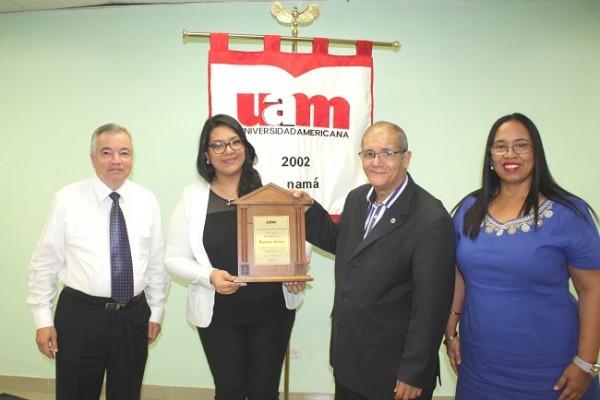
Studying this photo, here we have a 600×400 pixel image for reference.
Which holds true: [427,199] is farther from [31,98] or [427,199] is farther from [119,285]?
[31,98]

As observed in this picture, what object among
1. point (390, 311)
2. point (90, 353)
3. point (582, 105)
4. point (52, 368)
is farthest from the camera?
point (52, 368)

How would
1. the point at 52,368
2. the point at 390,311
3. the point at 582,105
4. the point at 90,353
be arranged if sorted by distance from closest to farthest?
the point at 390,311
the point at 90,353
the point at 582,105
the point at 52,368

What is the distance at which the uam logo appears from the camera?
2609 mm

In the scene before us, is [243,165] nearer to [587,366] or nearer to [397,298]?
[397,298]

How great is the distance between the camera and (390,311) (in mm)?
1519

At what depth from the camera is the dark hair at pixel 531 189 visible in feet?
5.09

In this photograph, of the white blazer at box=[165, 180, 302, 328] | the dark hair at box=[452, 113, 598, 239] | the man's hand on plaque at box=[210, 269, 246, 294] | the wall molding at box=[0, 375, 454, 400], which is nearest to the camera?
the dark hair at box=[452, 113, 598, 239]

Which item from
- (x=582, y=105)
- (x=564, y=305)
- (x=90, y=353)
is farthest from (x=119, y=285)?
(x=582, y=105)

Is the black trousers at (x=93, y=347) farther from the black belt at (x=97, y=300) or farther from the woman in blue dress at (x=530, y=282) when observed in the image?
the woman in blue dress at (x=530, y=282)

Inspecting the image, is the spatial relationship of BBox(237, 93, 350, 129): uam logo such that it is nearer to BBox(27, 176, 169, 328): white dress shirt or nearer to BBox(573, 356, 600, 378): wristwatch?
BBox(27, 176, 169, 328): white dress shirt

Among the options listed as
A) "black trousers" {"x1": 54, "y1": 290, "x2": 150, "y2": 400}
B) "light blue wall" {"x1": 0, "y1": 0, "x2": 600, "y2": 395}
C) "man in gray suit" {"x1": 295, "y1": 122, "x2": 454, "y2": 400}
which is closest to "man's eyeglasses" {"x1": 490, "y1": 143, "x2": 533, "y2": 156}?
"man in gray suit" {"x1": 295, "y1": 122, "x2": 454, "y2": 400}

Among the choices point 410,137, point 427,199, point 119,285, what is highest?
point 410,137

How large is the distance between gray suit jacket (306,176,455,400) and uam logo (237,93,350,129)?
116cm

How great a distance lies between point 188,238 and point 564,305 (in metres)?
1.63
